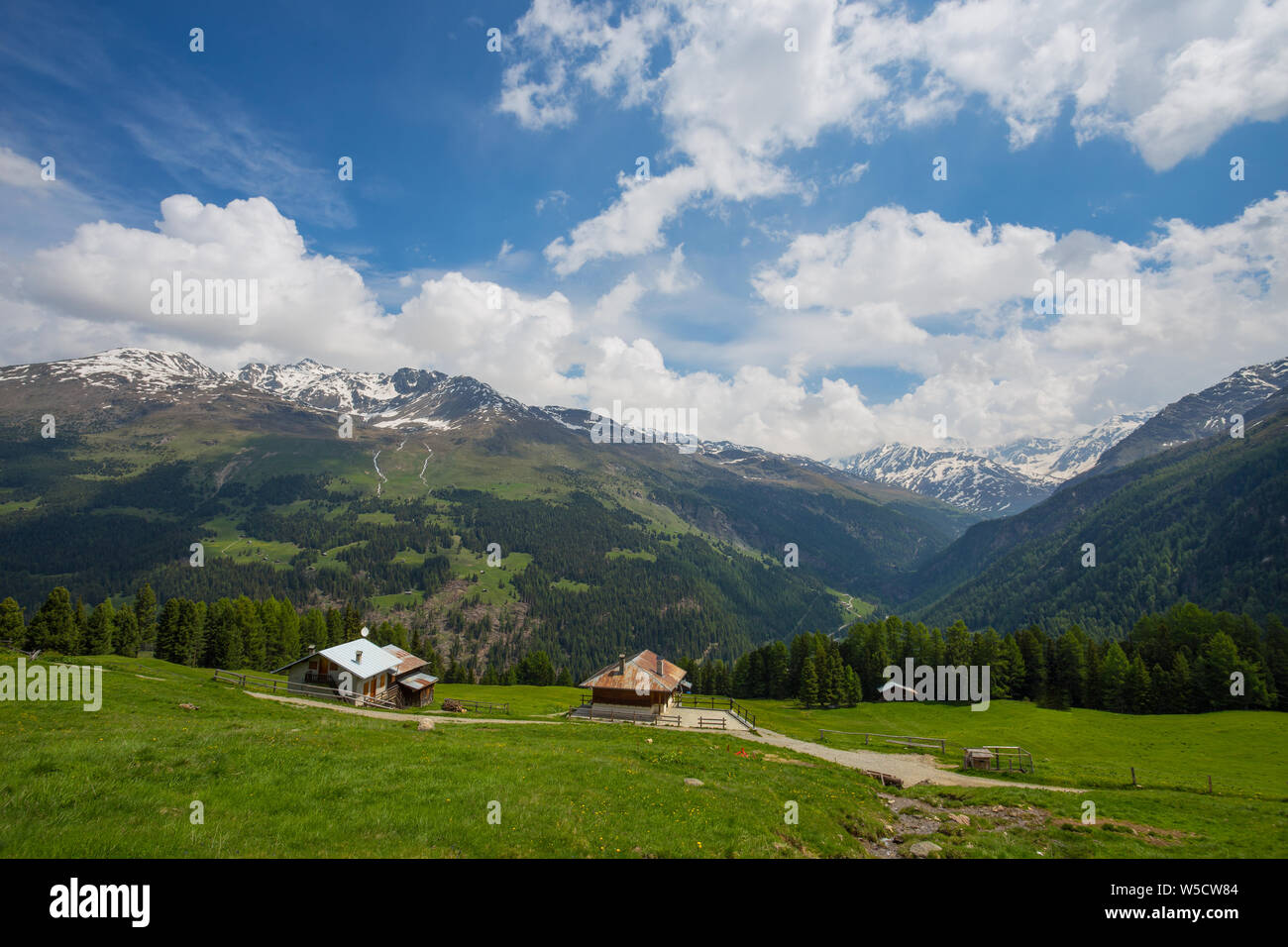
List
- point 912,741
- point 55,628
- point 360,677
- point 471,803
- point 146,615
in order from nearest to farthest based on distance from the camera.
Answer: point 471,803 → point 912,741 → point 360,677 → point 55,628 → point 146,615

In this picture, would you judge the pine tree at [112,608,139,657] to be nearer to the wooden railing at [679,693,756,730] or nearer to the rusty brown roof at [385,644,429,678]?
the rusty brown roof at [385,644,429,678]

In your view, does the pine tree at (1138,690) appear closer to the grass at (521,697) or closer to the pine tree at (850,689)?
the pine tree at (850,689)

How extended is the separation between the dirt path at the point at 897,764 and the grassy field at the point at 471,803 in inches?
160

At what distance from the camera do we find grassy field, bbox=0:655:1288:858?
1205 cm

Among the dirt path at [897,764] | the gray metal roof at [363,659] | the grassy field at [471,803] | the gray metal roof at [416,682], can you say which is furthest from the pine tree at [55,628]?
the dirt path at [897,764]

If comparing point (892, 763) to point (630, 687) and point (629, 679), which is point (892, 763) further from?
point (629, 679)

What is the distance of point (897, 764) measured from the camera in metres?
41.0

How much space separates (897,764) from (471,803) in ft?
120

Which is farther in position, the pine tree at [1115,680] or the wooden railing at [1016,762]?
the pine tree at [1115,680]

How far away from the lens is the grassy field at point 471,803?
1205 cm

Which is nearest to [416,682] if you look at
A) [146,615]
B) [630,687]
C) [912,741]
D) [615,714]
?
[615,714]

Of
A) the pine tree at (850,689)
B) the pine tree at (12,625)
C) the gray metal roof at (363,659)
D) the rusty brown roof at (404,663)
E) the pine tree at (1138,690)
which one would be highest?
the pine tree at (12,625)

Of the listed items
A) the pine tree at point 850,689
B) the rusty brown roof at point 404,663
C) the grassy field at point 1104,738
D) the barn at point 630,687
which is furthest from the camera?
the pine tree at point 850,689

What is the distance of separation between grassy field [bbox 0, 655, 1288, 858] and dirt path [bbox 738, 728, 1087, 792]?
4.05 meters
